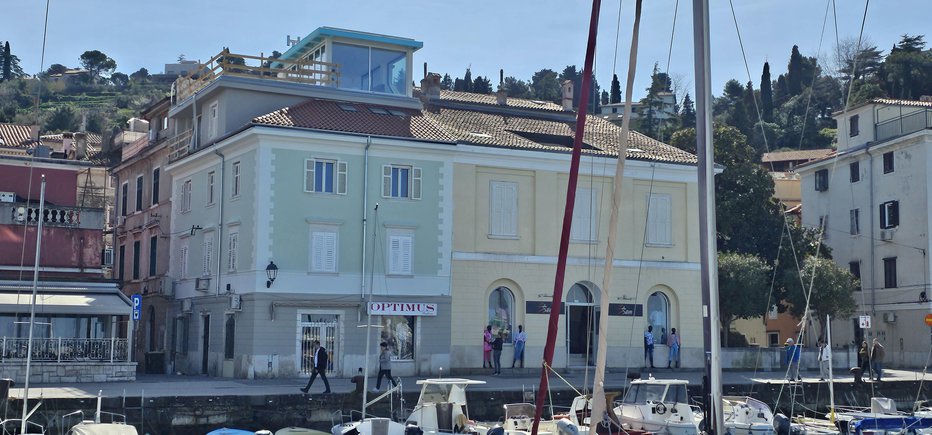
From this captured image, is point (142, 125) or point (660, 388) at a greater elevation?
point (142, 125)

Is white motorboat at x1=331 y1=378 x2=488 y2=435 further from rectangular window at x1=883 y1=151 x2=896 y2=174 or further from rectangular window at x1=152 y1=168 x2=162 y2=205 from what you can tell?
rectangular window at x1=883 y1=151 x2=896 y2=174

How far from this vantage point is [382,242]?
41969mm

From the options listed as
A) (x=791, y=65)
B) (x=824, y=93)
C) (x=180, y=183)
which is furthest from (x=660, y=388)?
(x=791, y=65)

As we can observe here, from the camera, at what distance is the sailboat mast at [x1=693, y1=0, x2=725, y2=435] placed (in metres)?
20.8

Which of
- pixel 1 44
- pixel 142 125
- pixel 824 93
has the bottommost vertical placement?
pixel 142 125

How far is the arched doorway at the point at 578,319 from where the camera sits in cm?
4559

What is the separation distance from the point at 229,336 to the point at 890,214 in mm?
32960

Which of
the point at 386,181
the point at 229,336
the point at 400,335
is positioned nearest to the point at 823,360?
the point at 400,335

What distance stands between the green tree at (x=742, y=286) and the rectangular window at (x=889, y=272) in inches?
315

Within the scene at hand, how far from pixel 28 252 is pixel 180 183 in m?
7.82

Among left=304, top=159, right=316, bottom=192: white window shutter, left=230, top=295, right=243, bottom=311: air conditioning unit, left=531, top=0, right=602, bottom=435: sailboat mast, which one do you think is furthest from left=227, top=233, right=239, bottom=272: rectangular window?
left=531, top=0, right=602, bottom=435: sailboat mast

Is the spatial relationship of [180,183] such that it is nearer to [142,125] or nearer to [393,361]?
[393,361]

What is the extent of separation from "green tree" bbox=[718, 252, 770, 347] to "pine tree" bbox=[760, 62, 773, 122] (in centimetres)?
8134

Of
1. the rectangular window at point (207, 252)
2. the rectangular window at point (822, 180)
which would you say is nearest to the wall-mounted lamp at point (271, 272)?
the rectangular window at point (207, 252)
